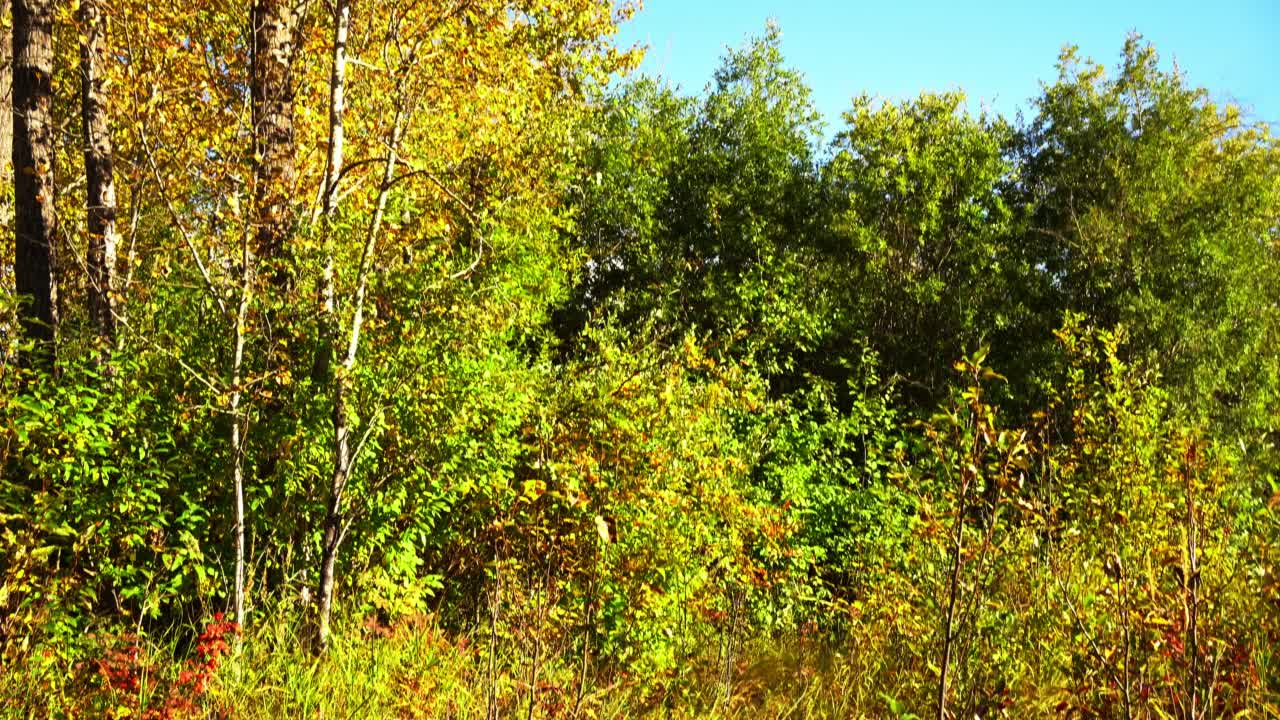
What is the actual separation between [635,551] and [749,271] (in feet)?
44.9

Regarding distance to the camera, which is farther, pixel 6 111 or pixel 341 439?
pixel 6 111

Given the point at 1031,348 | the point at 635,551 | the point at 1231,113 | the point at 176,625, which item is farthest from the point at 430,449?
the point at 1231,113

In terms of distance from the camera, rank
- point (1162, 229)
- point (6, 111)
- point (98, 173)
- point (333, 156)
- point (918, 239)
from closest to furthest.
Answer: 1. point (333, 156)
2. point (98, 173)
3. point (6, 111)
4. point (1162, 229)
5. point (918, 239)

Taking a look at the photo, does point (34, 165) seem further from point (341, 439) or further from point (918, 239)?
point (918, 239)

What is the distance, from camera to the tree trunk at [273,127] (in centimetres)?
534

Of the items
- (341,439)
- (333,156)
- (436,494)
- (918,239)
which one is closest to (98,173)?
(333,156)

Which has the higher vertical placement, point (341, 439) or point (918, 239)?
point (918, 239)

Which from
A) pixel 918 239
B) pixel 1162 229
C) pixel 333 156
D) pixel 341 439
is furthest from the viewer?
pixel 918 239

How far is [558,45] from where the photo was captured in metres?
13.5

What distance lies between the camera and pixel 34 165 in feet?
24.1

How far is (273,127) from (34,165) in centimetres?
288

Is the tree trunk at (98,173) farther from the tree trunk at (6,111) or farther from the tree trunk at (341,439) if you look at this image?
the tree trunk at (341,439)

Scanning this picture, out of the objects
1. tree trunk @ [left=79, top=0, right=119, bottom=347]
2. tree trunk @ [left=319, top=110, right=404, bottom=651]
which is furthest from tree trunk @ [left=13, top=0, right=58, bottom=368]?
tree trunk @ [left=319, top=110, right=404, bottom=651]

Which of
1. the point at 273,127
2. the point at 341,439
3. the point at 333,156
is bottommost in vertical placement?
the point at 341,439
